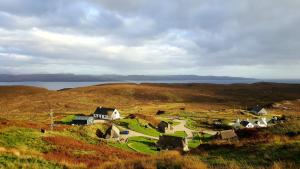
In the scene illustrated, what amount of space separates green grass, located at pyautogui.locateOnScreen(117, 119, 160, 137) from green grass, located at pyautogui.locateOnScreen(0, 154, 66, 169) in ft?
198

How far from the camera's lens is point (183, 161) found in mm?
14797

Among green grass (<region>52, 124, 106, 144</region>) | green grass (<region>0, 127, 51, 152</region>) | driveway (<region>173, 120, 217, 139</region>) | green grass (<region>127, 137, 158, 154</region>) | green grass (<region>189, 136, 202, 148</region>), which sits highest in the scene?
green grass (<region>0, 127, 51, 152</region>)

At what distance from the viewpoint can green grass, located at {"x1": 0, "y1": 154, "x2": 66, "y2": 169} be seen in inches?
593

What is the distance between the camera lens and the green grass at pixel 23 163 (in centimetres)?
1506

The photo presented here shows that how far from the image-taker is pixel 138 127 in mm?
→ 80688

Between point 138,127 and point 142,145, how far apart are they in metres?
19.1

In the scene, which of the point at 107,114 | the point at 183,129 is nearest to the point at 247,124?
the point at 183,129

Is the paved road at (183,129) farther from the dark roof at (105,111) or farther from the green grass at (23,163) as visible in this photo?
the green grass at (23,163)

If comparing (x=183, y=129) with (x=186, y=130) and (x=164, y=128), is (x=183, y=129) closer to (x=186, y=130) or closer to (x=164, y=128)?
(x=186, y=130)

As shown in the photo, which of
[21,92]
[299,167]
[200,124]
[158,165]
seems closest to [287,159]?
[299,167]

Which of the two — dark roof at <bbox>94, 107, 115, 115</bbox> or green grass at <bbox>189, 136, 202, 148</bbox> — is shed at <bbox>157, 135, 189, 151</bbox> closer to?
green grass at <bbox>189, 136, 202, 148</bbox>

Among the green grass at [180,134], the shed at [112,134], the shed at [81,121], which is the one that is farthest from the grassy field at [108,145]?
the shed at [81,121]

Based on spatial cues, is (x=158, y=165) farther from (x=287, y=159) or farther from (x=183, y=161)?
(x=287, y=159)

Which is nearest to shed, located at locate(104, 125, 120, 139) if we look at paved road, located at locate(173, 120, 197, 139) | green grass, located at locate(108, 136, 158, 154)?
green grass, located at locate(108, 136, 158, 154)
